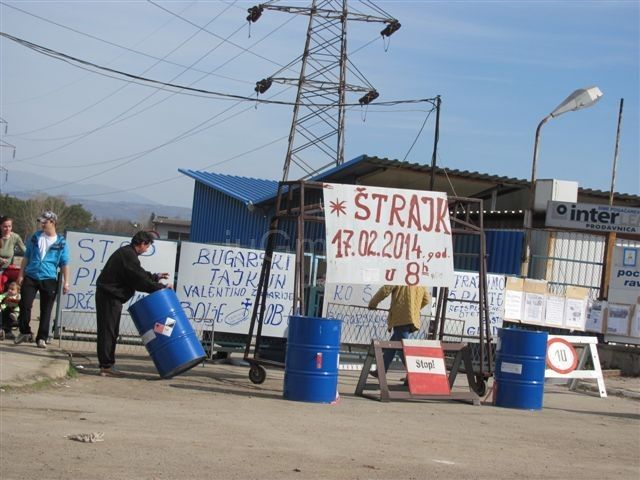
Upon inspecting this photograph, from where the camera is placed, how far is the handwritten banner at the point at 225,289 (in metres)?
14.4

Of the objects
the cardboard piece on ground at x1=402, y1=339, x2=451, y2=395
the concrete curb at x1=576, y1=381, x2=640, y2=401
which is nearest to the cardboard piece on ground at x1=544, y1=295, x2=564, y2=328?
the concrete curb at x1=576, y1=381, x2=640, y2=401

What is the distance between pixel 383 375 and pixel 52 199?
254 feet

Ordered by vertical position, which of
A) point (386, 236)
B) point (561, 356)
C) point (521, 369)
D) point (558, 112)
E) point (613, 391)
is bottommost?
point (613, 391)

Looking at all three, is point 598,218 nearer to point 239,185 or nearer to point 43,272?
point 43,272

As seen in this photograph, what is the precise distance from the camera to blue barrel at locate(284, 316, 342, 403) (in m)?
10.7

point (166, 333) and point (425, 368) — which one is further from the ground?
point (166, 333)

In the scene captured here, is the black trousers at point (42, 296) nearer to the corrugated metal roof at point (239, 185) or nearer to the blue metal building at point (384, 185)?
the blue metal building at point (384, 185)

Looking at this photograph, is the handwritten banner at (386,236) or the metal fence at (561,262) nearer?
the handwritten banner at (386,236)

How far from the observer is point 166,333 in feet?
36.6

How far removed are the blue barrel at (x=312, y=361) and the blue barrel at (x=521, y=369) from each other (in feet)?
7.91

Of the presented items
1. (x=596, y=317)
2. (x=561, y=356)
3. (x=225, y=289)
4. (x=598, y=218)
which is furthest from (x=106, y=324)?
(x=598, y=218)

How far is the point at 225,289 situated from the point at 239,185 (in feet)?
77.6

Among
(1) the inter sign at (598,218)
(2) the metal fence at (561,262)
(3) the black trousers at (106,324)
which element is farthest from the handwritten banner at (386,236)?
(2) the metal fence at (561,262)

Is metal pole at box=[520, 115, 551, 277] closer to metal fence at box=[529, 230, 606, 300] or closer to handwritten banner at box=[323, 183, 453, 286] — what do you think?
metal fence at box=[529, 230, 606, 300]
